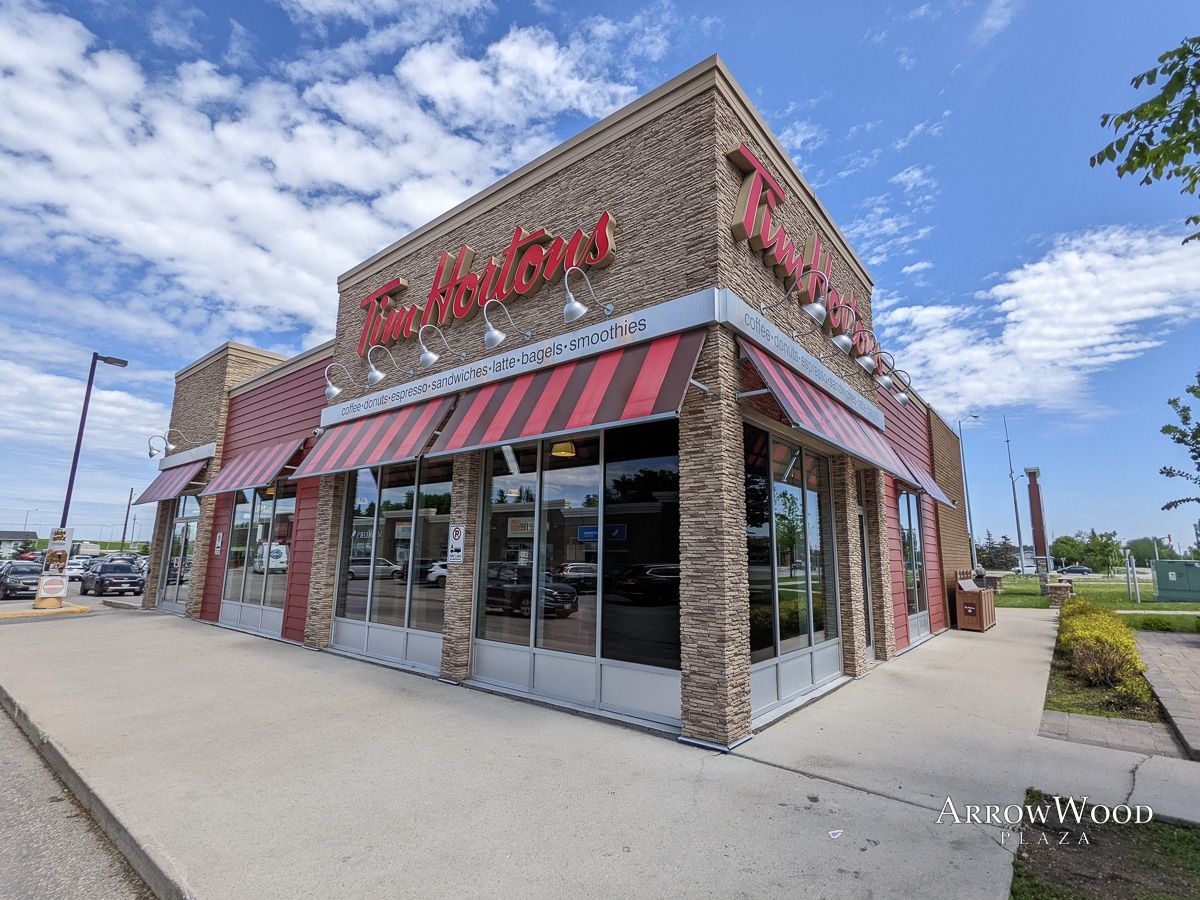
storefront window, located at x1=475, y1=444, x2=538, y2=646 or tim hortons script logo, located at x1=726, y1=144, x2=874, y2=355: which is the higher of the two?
tim hortons script logo, located at x1=726, y1=144, x2=874, y2=355

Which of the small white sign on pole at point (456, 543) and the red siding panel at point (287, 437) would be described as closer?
the small white sign on pole at point (456, 543)

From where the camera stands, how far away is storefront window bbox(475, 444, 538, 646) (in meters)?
7.94

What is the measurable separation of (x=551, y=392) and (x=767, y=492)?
2991mm

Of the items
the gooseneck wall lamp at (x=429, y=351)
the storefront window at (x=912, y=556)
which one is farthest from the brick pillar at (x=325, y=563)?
the storefront window at (x=912, y=556)

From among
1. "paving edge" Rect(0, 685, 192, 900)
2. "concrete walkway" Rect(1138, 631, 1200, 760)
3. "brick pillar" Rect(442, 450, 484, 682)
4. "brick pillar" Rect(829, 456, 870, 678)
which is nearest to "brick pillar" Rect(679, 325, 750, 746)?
"brick pillar" Rect(442, 450, 484, 682)

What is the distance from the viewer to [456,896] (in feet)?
10.8

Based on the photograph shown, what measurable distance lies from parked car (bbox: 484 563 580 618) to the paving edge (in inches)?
174

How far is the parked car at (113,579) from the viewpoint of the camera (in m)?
25.0

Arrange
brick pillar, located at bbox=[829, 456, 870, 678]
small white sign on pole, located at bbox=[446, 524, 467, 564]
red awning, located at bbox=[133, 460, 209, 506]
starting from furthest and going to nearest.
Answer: red awning, located at bbox=[133, 460, 209, 506] < brick pillar, located at bbox=[829, 456, 870, 678] < small white sign on pole, located at bbox=[446, 524, 467, 564]

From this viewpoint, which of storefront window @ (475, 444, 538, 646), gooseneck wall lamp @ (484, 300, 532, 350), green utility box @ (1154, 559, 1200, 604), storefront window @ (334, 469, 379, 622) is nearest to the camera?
storefront window @ (475, 444, 538, 646)

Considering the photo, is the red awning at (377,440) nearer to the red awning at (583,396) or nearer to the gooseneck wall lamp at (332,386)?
the gooseneck wall lamp at (332,386)

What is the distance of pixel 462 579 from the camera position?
8.52 m

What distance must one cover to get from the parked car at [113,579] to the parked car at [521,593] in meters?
24.8

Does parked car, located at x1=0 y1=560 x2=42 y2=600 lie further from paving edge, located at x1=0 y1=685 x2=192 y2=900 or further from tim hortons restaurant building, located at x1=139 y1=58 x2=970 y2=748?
paving edge, located at x1=0 y1=685 x2=192 y2=900
